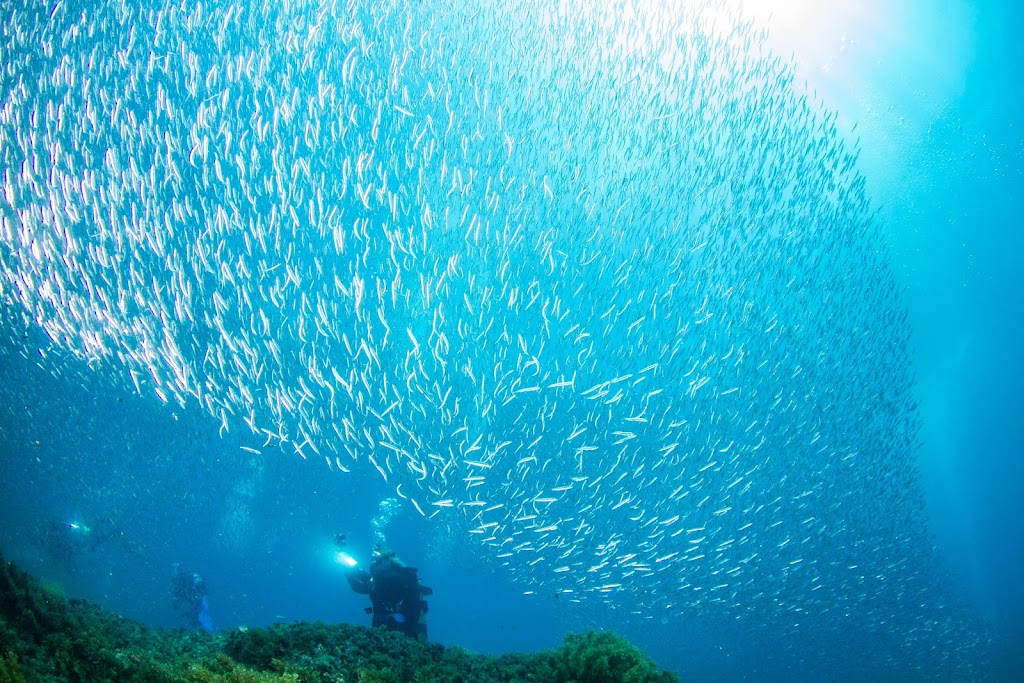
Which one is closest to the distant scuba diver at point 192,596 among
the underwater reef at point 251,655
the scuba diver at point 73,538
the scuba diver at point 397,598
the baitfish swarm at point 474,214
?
the baitfish swarm at point 474,214

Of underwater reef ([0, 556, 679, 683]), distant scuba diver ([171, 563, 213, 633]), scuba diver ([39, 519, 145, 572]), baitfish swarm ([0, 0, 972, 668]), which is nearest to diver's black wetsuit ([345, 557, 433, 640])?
baitfish swarm ([0, 0, 972, 668])

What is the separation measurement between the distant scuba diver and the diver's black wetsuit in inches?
563

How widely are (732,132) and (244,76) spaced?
10.8m

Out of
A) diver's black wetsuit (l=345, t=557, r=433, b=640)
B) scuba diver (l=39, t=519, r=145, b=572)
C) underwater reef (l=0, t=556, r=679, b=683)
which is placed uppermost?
scuba diver (l=39, t=519, r=145, b=572)

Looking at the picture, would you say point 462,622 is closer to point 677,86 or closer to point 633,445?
point 633,445

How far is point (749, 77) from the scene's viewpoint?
11.0 metres

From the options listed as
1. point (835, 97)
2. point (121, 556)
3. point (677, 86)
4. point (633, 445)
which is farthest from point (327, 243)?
point (121, 556)

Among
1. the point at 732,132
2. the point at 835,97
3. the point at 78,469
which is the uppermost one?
the point at 835,97

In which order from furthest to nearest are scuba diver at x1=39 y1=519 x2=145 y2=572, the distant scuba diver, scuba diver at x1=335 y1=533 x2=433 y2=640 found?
scuba diver at x1=39 y1=519 x2=145 y2=572
the distant scuba diver
scuba diver at x1=335 y1=533 x2=433 y2=640

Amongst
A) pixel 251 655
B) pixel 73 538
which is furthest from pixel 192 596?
pixel 73 538

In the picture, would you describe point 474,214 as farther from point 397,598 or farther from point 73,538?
point 73,538

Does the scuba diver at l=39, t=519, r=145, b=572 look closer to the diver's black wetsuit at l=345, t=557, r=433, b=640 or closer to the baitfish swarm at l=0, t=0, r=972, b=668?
the baitfish swarm at l=0, t=0, r=972, b=668

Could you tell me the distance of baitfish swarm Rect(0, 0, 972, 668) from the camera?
9492 mm

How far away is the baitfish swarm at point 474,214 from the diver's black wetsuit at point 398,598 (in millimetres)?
2040
